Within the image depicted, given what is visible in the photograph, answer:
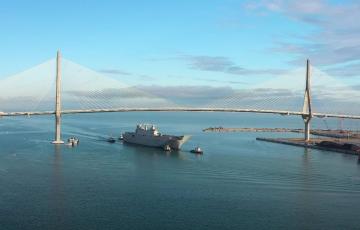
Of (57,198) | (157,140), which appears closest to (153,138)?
(157,140)

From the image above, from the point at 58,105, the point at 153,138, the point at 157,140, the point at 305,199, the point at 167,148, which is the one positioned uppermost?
the point at 58,105

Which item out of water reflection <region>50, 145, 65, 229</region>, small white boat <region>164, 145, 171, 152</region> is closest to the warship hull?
small white boat <region>164, 145, 171, 152</region>

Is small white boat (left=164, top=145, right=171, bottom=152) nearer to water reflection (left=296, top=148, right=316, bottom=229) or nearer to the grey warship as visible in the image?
the grey warship

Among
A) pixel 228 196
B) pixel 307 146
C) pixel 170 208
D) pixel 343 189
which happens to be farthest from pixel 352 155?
pixel 170 208

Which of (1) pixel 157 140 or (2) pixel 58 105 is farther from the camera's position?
(1) pixel 157 140

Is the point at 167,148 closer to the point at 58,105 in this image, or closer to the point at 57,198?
the point at 58,105

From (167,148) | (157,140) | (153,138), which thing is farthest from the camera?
(153,138)

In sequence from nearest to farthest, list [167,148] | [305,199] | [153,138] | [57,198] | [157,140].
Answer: [57,198], [305,199], [167,148], [157,140], [153,138]

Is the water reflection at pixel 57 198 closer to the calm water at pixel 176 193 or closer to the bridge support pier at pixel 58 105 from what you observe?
the calm water at pixel 176 193
